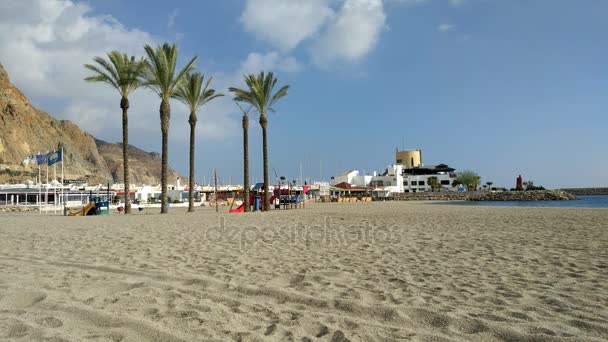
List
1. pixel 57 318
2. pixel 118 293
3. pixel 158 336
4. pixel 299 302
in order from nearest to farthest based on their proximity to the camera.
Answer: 1. pixel 158 336
2. pixel 57 318
3. pixel 299 302
4. pixel 118 293

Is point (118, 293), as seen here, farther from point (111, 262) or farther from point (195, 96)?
point (195, 96)

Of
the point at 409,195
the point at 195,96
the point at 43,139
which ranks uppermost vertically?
the point at 43,139

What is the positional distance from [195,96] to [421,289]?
25.5 metres

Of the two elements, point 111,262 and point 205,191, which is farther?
point 205,191

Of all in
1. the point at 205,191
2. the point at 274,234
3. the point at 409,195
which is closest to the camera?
the point at 274,234

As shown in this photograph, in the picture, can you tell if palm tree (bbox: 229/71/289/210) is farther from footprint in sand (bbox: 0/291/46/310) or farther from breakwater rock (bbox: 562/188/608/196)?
breakwater rock (bbox: 562/188/608/196)

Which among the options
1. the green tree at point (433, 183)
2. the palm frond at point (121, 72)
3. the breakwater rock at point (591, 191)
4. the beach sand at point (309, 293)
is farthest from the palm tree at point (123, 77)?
the breakwater rock at point (591, 191)

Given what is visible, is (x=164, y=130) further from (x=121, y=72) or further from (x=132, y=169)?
(x=132, y=169)

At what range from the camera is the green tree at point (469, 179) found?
310 feet

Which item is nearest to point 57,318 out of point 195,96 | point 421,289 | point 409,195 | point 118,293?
point 118,293

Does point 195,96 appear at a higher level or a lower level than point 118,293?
higher

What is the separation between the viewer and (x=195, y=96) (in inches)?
1097

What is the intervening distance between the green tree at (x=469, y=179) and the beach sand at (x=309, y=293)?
299 feet

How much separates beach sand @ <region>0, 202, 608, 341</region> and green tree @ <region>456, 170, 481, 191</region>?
91.2 meters
